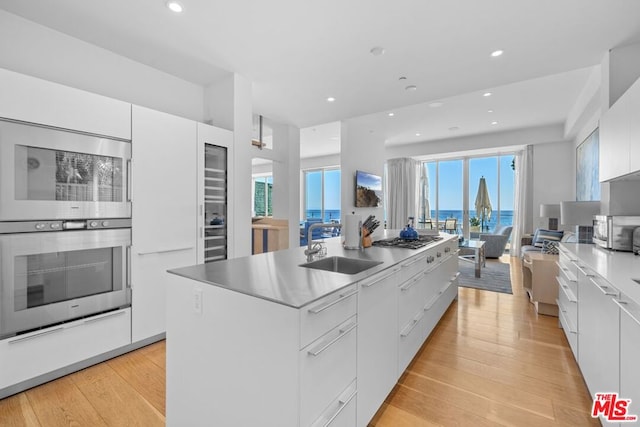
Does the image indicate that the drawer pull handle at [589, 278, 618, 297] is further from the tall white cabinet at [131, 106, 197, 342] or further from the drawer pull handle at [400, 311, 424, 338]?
the tall white cabinet at [131, 106, 197, 342]

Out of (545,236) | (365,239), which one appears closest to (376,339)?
(365,239)

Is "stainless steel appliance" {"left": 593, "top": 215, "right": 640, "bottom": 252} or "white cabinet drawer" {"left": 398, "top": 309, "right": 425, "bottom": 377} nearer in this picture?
"white cabinet drawer" {"left": 398, "top": 309, "right": 425, "bottom": 377}

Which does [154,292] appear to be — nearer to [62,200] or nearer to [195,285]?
[62,200]

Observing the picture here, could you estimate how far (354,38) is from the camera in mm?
2490

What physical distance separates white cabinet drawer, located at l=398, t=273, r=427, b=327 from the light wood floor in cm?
45

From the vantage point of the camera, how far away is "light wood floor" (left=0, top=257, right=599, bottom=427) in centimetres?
163

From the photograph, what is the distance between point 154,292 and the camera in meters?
2.50

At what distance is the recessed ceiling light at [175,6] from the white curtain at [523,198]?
25.0 feet

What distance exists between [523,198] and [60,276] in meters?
8.44

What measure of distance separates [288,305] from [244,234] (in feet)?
7.94

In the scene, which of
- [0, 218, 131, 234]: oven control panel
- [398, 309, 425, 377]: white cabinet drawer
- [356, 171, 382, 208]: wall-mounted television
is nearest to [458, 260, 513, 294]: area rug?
[356, 171, 382, 208]: wall-mounted television

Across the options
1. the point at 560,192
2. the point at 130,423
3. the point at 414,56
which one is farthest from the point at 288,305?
the point at 560,192

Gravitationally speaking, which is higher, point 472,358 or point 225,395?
point 225,395

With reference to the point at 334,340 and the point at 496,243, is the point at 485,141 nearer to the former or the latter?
the point at 496,243
